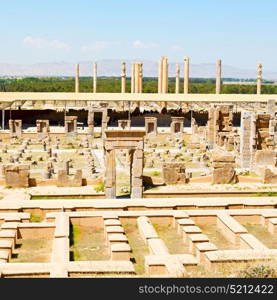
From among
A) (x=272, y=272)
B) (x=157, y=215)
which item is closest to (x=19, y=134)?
(x=157, y=215)

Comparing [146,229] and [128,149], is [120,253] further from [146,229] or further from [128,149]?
[128,149]

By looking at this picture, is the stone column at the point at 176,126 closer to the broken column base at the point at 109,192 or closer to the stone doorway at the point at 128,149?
the stone doorway at the point at 128,149

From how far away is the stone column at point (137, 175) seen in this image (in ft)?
60.2

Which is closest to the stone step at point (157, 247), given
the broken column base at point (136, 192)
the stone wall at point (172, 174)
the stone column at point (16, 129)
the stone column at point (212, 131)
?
the broken column base at point (136, 192)

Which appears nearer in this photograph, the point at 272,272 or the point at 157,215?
the point at 272,272

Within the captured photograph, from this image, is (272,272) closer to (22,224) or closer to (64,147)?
(22,224)

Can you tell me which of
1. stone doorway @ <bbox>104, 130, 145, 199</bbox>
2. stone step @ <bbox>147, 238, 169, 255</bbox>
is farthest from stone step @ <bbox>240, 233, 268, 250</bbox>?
stone doorway @ <bbox>104, 130, 145, 199</bbox>

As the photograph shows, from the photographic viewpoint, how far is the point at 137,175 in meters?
18.6

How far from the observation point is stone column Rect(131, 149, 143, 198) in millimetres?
18339

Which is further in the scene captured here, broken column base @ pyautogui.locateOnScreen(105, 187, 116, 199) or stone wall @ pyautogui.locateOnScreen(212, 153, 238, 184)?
stone wall @ pyautogui.locateOnScreen(212, 153, 238, 184)

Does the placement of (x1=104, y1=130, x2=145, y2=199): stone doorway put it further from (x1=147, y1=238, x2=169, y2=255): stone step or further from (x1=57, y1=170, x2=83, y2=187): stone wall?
(x1=147, y1=238, x2=169, y2=255): stone step

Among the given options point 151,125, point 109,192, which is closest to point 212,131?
point 151,125

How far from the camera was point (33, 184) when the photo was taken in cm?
2017

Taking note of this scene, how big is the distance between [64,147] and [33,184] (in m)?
12.2
